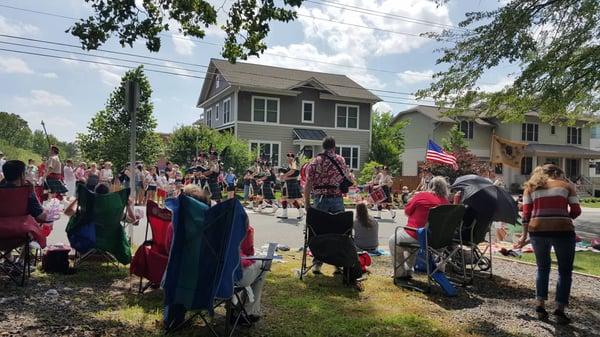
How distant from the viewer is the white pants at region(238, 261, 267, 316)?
4.12 metres

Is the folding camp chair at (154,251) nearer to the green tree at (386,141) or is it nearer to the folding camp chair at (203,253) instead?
the folding camp chair at (203,253)

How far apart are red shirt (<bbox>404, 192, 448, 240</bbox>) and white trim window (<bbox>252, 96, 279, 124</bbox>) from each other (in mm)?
23701

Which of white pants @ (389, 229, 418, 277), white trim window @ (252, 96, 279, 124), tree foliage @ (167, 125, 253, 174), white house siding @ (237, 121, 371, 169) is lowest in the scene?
white pants @ (389, 229, 418, 277)

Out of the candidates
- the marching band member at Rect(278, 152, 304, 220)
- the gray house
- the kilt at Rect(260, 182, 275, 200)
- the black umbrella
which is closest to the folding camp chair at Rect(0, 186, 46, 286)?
the black umbrella

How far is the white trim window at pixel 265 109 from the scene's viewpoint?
29.5 meters

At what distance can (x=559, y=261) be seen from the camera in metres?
5.17

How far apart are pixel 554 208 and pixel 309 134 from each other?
25.2 metres

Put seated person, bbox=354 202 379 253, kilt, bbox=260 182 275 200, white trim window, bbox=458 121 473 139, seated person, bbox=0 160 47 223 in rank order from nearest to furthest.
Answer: seated person, bbox=0 160 47 223 → seated person, bbox=354 202 379 253 → kilt, bbox=260 182 275 200 → white trim window, bbox=458 121 473 139

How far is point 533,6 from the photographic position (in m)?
12.2

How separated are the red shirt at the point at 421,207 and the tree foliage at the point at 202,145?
19.4 metres

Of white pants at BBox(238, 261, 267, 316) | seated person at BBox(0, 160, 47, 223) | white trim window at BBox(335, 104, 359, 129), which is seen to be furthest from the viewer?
white trim window at BBox(335, 104, 359, 129)

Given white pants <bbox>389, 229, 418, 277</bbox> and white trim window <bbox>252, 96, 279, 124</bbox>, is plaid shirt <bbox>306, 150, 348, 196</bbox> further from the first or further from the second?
white trim window <bbox>252, 96, 279, 124</bbox>

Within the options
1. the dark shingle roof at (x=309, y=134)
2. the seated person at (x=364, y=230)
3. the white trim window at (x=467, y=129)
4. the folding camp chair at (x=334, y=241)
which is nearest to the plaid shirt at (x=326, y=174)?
the folding camp chair at (x=334, y=241)

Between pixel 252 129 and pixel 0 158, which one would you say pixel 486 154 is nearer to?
pixel 252 129
